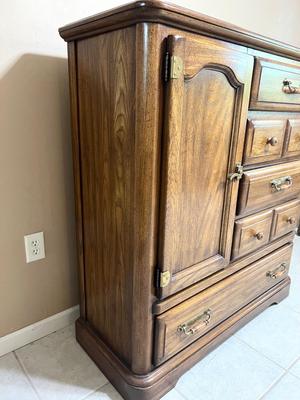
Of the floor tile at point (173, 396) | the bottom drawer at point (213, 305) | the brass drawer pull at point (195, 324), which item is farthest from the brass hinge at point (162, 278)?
the floor tile at point (173, 396)

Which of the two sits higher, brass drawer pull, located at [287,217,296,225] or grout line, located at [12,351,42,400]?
brass drawer pull, located at [287,217,296,225]

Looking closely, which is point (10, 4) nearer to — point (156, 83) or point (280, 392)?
point (156, 83)

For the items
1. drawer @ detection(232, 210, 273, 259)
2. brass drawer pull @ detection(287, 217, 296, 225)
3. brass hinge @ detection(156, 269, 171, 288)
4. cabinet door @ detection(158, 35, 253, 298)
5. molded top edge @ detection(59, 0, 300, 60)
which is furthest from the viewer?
brass drawer pull @ detection(287, 217, 296, 225)

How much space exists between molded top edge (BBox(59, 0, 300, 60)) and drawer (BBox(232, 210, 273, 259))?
60 centimetres

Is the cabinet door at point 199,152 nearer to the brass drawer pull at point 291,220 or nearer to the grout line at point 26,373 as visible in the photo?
the brass drawer pull at point 291,220

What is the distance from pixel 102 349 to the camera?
114 centimetres

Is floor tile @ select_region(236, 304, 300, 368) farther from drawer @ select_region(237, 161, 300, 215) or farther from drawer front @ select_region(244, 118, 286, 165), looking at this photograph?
drawer front @ select_region(244, 118, 286, 165)

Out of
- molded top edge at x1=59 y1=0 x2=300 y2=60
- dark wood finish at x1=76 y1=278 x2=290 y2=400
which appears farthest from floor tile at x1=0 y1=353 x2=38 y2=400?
molded top edge at x1=59 y1=0 x2=300 y2=60

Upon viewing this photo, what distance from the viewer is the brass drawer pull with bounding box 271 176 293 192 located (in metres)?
1.19

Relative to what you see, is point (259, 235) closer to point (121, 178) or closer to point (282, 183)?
point (282, 183)

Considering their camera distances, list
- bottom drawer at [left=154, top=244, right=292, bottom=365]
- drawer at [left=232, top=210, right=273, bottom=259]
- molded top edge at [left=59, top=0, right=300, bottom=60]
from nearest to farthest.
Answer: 1. molded top edge at [left=59, top=0, right=300, bottom=60]
2. bottom drawer at [left=154, top=244, right=292, bottom=365]
3. drawer at [left=232, top=210, right=273, bottom=259]

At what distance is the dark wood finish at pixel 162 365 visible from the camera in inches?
39.5

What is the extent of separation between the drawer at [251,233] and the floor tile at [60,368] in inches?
27.8

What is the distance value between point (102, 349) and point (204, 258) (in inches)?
20.4
